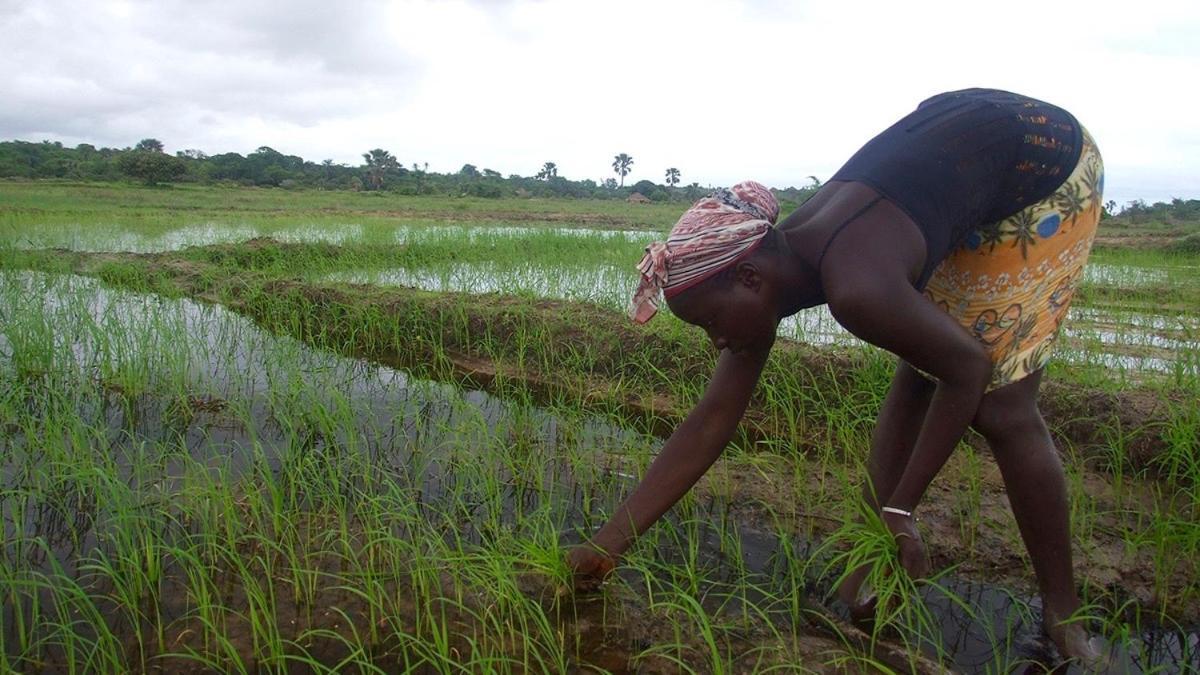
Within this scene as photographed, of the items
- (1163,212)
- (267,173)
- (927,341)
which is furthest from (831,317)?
(267,173)

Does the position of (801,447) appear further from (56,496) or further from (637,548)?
(56,496)

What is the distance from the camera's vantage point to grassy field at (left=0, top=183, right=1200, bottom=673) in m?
1.86

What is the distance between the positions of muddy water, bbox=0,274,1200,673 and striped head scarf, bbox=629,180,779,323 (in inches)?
35.5

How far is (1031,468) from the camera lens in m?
1.72

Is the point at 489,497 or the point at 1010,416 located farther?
the point at 489,497

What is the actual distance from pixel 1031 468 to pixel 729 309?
82 cm

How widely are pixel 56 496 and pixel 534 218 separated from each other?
685 inches

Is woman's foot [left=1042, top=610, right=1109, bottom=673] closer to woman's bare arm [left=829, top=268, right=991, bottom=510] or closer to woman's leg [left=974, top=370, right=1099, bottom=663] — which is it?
woman's leg [left=974, top=370, right=1099, bottom=663]

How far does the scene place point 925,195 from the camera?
149 centimetres

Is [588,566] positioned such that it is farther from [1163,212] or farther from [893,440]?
[1163,212]

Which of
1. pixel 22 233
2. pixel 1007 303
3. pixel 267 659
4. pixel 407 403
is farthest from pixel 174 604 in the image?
pixel 22 233

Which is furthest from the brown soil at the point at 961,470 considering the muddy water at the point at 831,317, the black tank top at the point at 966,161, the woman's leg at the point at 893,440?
the black tank top at the point at 966,161

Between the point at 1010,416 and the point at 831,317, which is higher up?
the point at 1010,416

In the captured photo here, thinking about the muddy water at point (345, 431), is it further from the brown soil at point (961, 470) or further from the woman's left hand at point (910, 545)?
the woman's left hand at point (910, 545)
